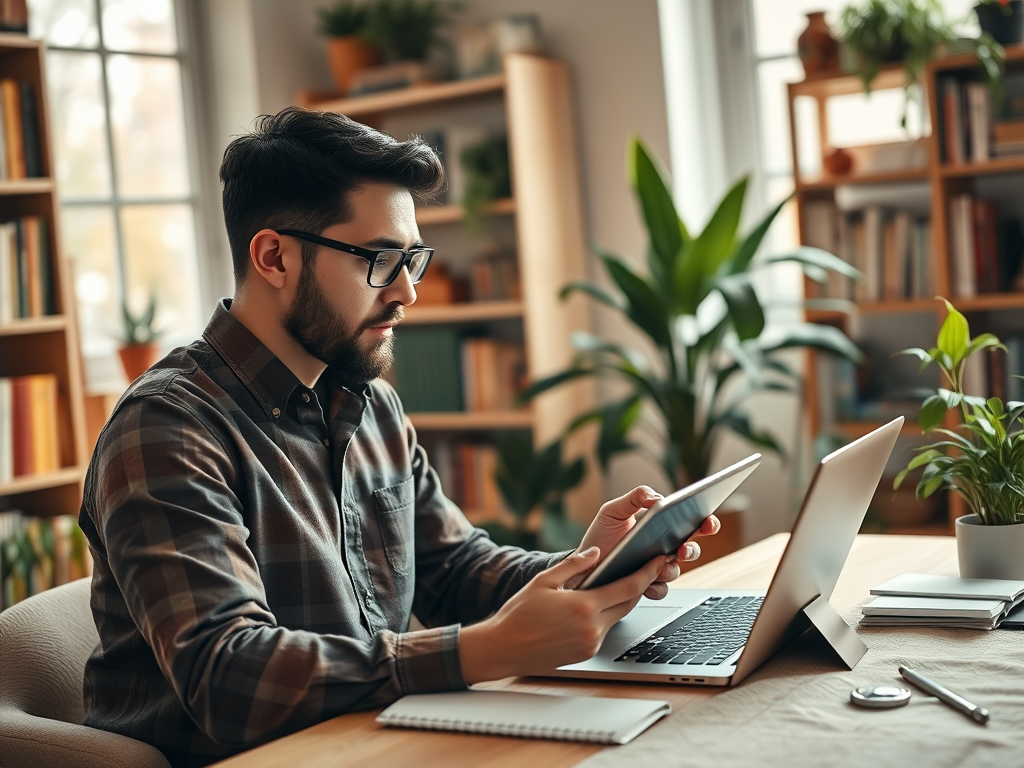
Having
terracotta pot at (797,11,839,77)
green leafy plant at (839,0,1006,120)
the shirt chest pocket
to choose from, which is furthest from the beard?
terracotta pot at (797,11,839,77)

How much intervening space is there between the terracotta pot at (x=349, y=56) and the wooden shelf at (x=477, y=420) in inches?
47.5

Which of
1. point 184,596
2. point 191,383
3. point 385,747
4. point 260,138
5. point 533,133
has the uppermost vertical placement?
point 533,133

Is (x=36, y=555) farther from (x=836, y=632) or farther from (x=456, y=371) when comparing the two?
(x=836, y=632)

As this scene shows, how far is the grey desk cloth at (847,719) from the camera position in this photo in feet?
3.35

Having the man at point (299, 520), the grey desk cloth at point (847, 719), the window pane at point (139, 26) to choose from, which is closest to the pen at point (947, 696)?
the grey desk cloth at point (847, 719)

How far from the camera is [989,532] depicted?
154cm

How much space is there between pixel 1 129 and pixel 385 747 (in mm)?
2811

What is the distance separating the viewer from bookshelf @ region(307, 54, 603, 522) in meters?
3.77

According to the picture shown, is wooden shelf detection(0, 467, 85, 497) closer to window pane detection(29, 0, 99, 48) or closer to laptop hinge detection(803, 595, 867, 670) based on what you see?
window pane detection(29, 0, 99, 48)

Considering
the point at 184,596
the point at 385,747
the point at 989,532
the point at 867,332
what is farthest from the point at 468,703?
the point at 867,332

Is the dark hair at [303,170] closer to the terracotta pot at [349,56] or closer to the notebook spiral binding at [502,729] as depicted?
the notebook spiral binding at [502,729]

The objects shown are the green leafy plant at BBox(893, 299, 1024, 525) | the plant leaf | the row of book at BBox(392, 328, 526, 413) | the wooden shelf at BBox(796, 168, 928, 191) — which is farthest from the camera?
the row of book at BBox(392, 328, 526, 413)

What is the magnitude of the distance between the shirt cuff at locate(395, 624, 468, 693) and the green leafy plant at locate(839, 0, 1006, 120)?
241 cm

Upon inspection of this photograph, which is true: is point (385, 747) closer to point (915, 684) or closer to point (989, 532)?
point (915, 684)
